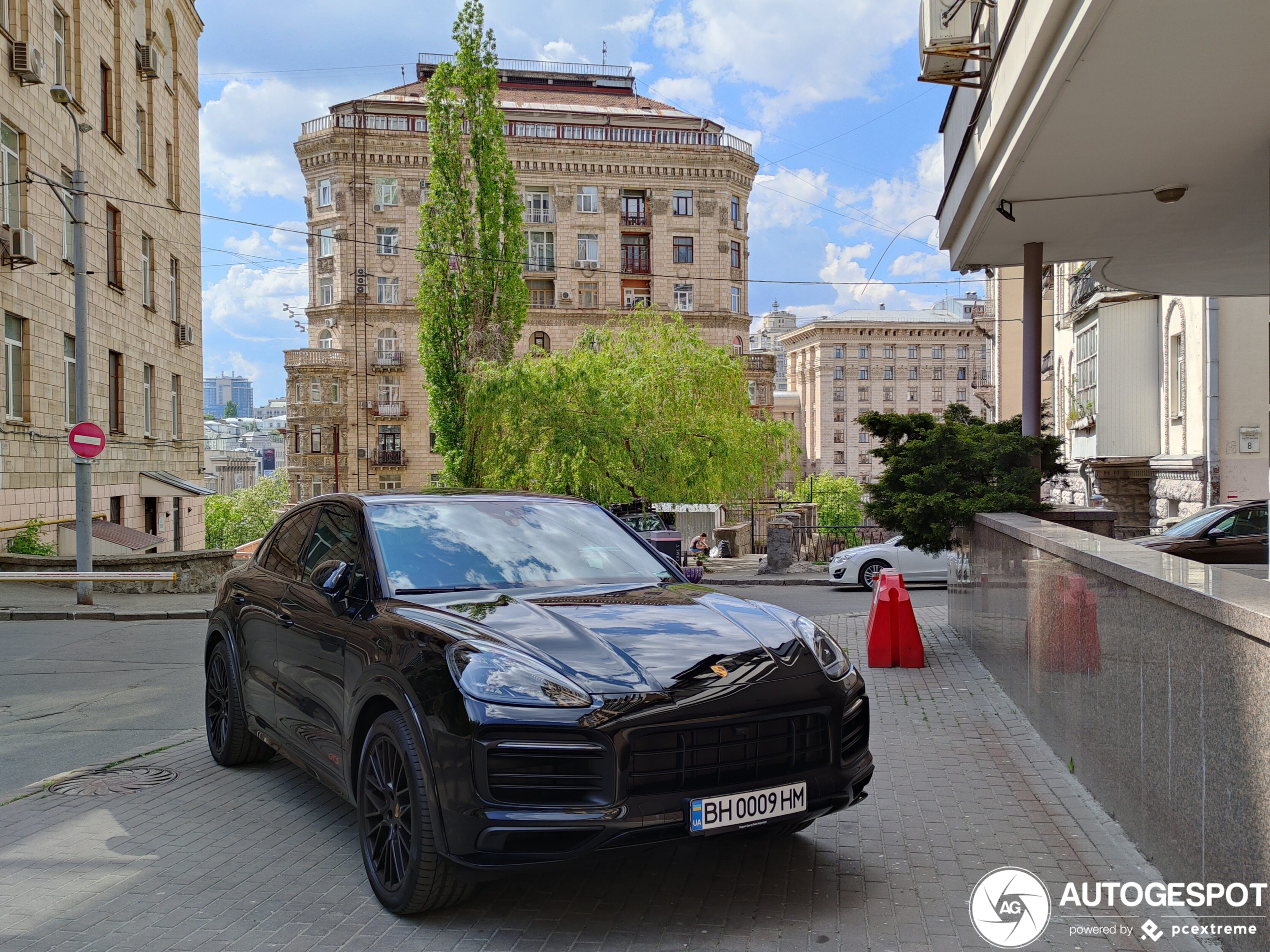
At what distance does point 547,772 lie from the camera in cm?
384

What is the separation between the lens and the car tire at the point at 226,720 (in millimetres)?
6445

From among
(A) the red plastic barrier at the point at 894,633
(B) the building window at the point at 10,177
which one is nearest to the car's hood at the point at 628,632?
(A) the red plastic barrier at the point at 894,633

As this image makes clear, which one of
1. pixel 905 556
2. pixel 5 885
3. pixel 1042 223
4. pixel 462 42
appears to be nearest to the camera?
pixel 5 885

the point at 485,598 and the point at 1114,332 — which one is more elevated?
the point at 1114,332

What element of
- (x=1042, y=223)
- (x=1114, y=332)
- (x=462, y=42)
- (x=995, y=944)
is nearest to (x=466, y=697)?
(x=995, y=944)

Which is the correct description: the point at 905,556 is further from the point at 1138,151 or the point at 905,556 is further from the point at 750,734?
the point at 750,734

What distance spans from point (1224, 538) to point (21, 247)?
20.8 metres

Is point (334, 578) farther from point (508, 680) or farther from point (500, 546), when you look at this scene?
point (508, 680)

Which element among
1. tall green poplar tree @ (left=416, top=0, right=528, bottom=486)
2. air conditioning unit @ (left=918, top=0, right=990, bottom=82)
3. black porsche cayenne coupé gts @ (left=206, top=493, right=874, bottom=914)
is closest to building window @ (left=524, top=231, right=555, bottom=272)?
tall green poplar tree @ (left=416, top=0, right=528, bottom=486)

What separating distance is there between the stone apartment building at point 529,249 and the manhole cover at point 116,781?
57182mm

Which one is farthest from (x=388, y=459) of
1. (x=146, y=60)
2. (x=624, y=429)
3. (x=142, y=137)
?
(x=624, y=429)

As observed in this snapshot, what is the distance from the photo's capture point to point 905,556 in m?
21.7

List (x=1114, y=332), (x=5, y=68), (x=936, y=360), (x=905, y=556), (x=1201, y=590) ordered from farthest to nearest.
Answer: (x=936, y=360) < (x=1114, y=332) < (x=905, y=556) < (x=5, y=68) < (x=1201, y=590)

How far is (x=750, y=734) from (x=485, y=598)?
1.44 metres
